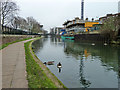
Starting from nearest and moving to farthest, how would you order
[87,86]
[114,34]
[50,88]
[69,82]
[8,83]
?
[50,88] < [8,83] < [87,86] < [69,82] < [114,34]

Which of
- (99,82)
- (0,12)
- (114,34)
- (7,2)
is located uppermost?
(7,2)

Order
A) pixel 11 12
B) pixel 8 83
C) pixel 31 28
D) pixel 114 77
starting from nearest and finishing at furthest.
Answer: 1. pixel 8 83
2. pixel 114 77
3. pixel 11 12
4. pixel 31 28

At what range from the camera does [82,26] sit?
9381 cm

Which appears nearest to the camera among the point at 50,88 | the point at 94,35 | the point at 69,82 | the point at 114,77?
the point at 50,88

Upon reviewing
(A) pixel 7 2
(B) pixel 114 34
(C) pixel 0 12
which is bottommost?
(B) pixel 114 34

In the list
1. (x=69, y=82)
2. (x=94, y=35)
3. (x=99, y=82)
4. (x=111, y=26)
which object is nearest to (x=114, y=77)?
(x=99, y=82)

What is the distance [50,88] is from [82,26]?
9169cm

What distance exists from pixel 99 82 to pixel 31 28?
97080 mm

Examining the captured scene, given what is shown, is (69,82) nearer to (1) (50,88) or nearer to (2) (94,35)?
(1) (50,88)

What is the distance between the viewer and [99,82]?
8.93m

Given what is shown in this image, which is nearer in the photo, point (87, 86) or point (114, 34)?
point (87, 86)

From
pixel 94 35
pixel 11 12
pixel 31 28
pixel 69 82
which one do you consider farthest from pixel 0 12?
pixel 31 28

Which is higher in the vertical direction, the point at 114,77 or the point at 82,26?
the point at 82,26

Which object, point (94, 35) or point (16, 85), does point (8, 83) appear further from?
point (94, 35)
